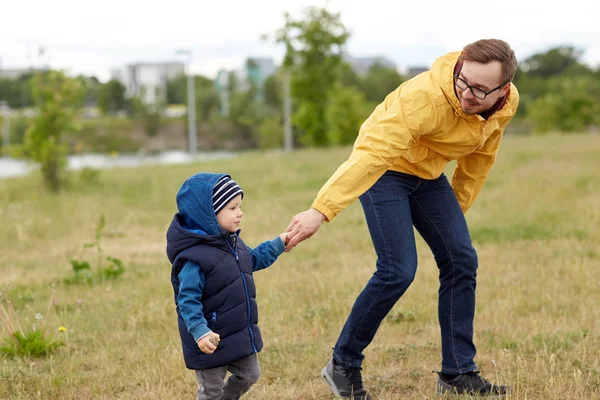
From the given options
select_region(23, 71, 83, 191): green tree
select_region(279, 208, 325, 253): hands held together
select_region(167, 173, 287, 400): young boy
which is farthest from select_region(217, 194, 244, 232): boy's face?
select_region(23, 71, 83, 191): green tree

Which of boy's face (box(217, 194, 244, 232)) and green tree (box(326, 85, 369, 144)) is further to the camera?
green tree (box(326, 85, 369, 144))

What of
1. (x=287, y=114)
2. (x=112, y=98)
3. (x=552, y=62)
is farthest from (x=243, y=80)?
(x=287, y=114)

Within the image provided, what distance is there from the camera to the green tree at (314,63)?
27.8 meters

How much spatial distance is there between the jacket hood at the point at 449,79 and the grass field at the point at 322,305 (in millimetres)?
Answer: 1529

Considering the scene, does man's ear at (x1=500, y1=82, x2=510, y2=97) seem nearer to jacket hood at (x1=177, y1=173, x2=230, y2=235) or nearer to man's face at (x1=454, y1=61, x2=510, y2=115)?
man's face at (x1=454, y1=61, x2=510, y2=115)

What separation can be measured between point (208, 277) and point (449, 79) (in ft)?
4.96

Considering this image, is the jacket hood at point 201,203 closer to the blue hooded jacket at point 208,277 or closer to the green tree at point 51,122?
the blue hooded jacket at point 208,277

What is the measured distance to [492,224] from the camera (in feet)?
32.5

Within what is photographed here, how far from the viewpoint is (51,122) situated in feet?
51.9

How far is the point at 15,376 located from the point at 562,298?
166 inches

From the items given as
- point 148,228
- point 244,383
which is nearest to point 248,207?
point 148,228

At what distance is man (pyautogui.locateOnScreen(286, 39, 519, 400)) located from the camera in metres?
3.54

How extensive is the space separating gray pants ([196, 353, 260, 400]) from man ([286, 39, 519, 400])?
2.02 feet

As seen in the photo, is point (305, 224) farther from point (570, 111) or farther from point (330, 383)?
point (570, 111)
